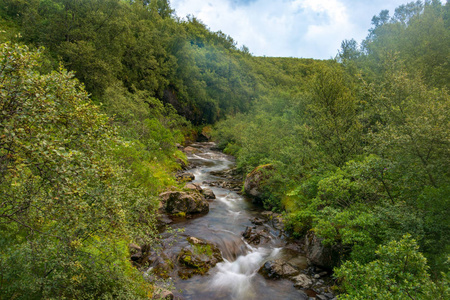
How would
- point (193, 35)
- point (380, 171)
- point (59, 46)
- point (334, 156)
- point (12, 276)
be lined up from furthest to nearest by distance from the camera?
point (193, 35) < point (59, 46) < point (334, 156) < point (380, 171) < point (12, 276)

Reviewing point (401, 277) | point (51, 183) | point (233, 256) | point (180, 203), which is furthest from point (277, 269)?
point (51, 183)

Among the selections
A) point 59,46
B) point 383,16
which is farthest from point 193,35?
point 59,46

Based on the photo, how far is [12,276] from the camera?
19.4ft

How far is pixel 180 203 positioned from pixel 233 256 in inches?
264

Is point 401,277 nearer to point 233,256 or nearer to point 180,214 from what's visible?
point 233,256

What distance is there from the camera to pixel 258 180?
24.0 m

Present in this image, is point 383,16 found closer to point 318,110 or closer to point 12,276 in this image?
point 318,110

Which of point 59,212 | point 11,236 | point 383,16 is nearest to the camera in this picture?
point 59,212

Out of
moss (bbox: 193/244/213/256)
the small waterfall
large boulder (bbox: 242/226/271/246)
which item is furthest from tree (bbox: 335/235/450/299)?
large boulder (bbox: 242/226/271/246)

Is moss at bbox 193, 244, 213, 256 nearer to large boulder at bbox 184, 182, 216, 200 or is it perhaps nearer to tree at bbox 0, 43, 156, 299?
tree at bbox 0, 43, 156, 299

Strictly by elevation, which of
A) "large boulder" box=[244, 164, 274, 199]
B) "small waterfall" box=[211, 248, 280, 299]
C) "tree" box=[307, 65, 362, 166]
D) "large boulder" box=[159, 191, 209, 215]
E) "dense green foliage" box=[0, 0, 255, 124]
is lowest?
"small waterfall" box=[211, 248, 280, 299]

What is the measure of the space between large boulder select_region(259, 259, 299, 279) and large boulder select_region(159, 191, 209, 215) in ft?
26.9

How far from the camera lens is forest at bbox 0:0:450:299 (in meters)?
5.03

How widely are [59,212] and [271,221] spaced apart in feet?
55.1
